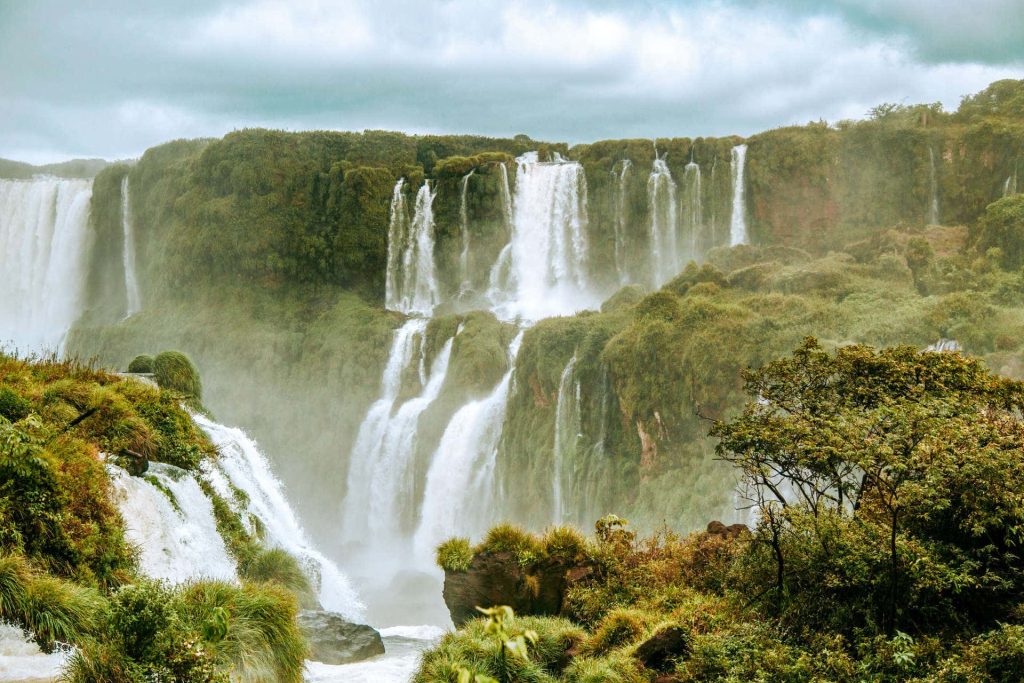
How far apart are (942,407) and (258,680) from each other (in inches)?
373

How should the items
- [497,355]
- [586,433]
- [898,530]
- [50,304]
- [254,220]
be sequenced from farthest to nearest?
1. [50,304]
2. [254,220]
3. [497,355]
4. [586,433]
5. [898,530]

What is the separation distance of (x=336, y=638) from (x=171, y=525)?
359cm

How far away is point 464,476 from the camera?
3562 centimetres

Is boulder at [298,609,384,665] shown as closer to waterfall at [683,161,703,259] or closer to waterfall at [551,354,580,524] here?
waterfall at [551,354,580,524]

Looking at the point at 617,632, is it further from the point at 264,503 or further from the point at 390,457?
the point at 390,457

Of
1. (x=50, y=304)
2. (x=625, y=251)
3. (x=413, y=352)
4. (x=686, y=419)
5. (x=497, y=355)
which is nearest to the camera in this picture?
(x=686, y=419)

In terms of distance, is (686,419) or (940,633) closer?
(940,633)

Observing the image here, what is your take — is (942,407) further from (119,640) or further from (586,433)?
(586,433)

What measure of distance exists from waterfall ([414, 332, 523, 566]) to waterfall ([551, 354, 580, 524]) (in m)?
3.39

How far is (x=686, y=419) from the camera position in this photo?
28.2 metres

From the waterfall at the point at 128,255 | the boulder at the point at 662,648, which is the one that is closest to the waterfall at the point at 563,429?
the boulder at the point at 662,648

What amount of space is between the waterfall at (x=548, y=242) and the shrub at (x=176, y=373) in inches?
1000

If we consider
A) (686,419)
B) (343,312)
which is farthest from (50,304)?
(686,419)

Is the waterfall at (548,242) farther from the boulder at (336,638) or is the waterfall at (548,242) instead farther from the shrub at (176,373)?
the boulder at (336,638)
